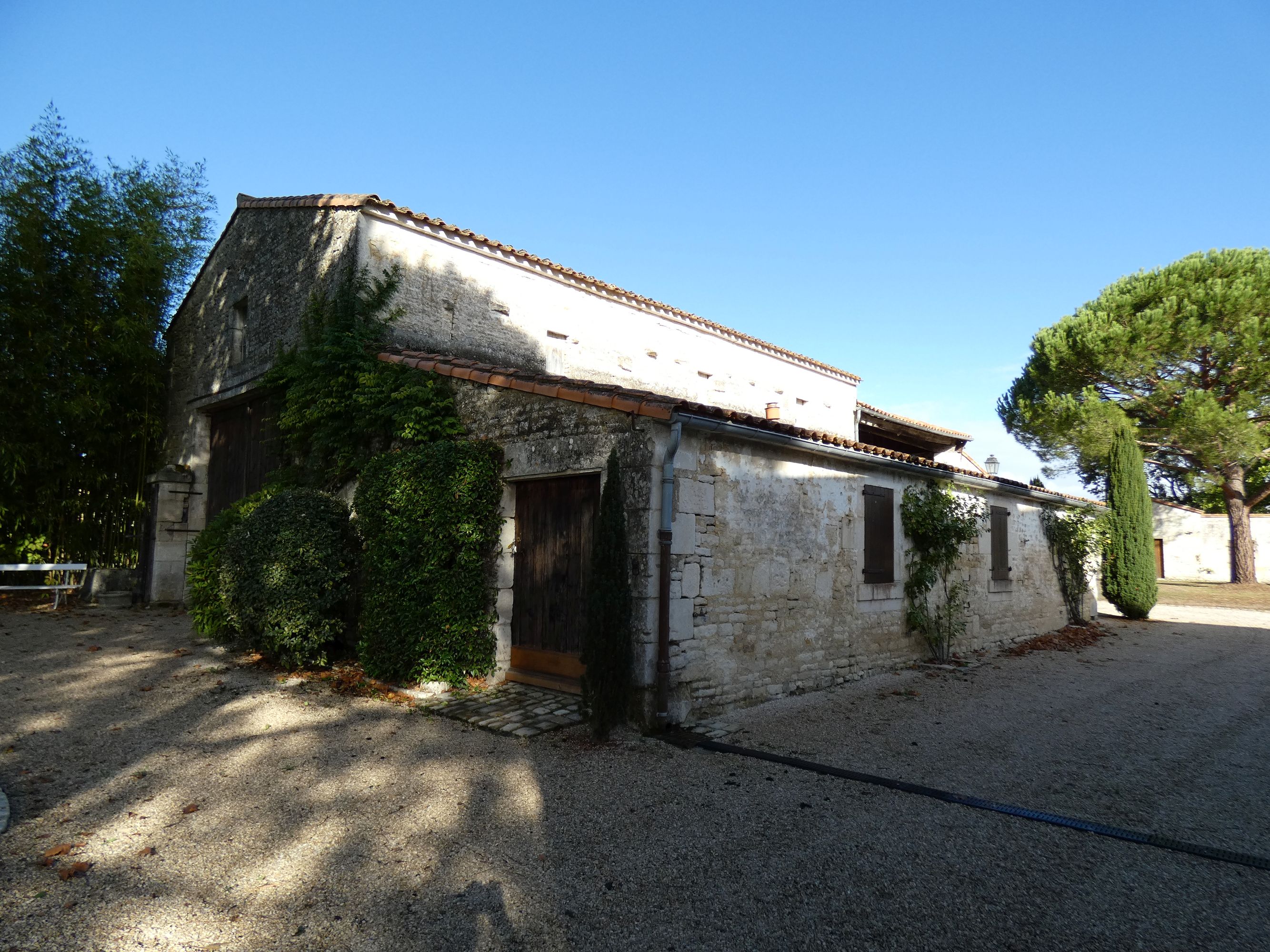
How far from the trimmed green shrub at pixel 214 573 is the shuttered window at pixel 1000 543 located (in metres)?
10.4

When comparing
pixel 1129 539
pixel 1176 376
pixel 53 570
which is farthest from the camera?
pixel 1176 376

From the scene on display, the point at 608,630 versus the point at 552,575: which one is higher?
the point at 552,575

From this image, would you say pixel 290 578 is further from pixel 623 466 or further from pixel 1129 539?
pixel 1129 539

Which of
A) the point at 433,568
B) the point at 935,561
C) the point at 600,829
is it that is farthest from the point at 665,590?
the point at 935,561

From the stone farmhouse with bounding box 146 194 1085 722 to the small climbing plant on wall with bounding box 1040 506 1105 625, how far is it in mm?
351

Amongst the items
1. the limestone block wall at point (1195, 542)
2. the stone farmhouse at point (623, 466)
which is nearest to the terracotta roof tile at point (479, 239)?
the stone farmhouse at point (623, 466)

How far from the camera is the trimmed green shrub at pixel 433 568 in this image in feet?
21.6

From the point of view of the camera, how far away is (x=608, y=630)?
5.31 metres

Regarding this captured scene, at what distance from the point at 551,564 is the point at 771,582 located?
211 centimetres

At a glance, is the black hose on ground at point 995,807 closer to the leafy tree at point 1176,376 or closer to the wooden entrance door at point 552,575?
the wooden entrance door at point 552,575

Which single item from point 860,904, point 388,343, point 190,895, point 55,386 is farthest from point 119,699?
point 55,386

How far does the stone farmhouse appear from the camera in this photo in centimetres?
593

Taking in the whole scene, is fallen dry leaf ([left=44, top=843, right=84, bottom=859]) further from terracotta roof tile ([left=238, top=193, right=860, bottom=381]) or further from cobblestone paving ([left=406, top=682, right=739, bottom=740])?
terracotta roof tile ([left=238, top=193, right=860, bottom=381])

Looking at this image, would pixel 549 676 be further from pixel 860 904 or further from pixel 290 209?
pixel 290 209
